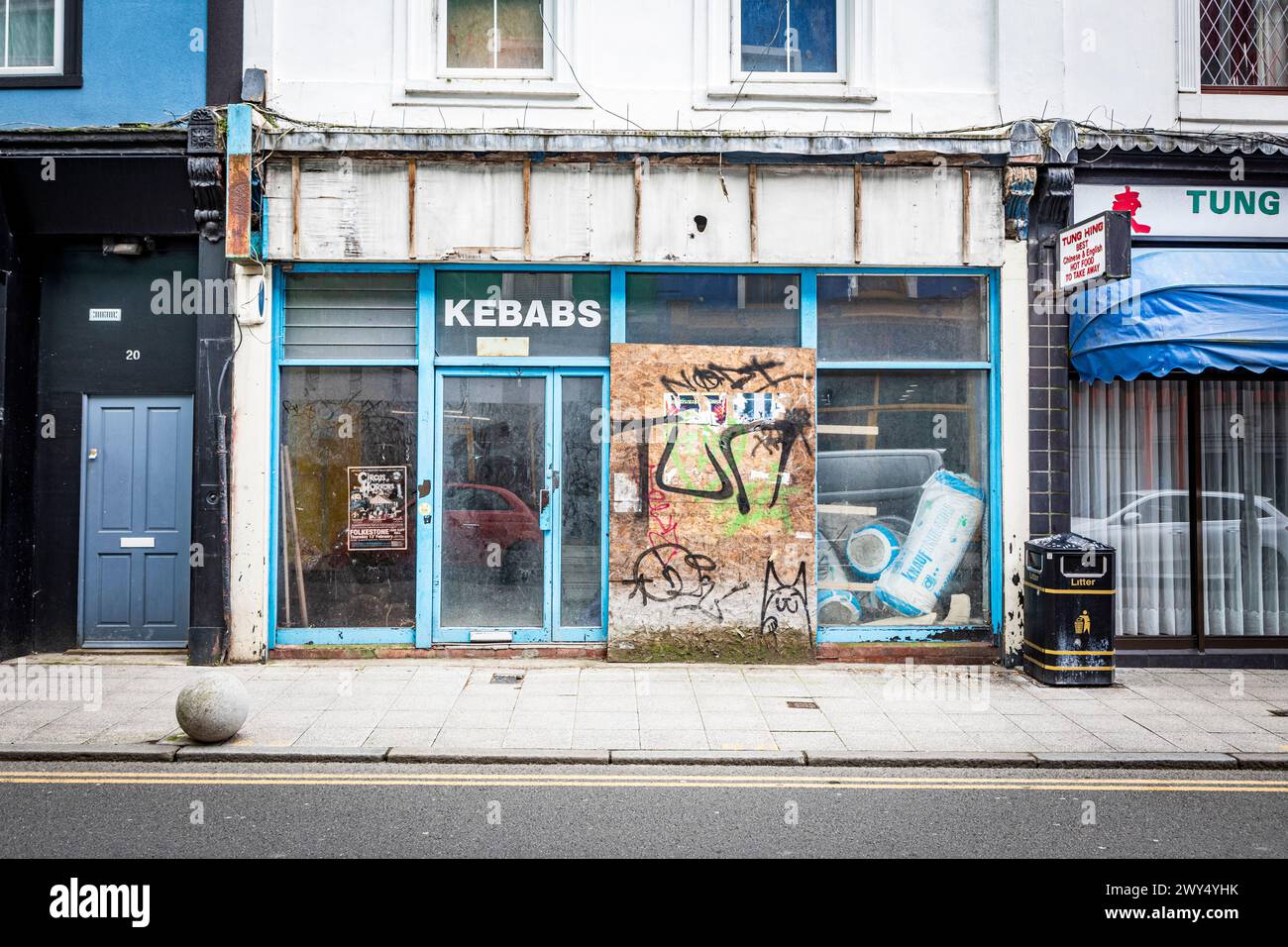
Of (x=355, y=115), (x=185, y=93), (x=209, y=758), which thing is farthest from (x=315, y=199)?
(x=209, y=758)

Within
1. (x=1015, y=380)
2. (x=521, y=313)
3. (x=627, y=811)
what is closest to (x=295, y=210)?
(x=521, y=313)

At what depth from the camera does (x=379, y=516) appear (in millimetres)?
9703

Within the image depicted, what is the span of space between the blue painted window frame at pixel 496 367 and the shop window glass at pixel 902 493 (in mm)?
132

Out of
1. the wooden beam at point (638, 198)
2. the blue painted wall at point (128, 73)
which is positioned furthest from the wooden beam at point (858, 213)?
the blue painted wall at point (128, 73)

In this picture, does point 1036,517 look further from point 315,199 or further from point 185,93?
point 185,93

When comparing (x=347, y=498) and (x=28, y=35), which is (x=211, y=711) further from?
(x=28, y=35)

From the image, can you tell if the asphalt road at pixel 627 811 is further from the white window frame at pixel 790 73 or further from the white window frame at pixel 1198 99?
the white window frame at pixel 790 73

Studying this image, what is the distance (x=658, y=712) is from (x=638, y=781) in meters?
1.55

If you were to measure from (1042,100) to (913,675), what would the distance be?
578cm

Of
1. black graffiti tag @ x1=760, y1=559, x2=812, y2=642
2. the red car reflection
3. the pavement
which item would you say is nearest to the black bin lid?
the pavement

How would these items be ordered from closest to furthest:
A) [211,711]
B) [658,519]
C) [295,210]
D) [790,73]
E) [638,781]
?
[638,781]
[211,711]
[295,210]
[658,519]
[790,73]

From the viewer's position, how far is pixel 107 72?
31.0ft
